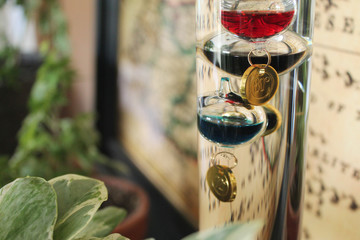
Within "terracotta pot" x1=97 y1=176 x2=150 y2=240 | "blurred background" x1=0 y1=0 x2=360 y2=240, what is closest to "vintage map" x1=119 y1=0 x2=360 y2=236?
"blurred background" x1=0 y1=0 x2=360 y2=240

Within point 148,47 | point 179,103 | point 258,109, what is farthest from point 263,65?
point 148,47

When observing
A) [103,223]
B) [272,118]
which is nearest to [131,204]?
[103,223]

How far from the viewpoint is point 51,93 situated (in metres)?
1.16

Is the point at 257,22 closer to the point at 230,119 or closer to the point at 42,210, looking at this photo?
the point at 230,119

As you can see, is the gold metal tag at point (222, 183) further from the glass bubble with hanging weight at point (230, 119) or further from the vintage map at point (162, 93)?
the vintage map at point (162, 93)

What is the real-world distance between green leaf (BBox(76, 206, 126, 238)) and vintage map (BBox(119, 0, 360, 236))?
280 mm

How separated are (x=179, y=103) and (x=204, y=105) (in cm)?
66

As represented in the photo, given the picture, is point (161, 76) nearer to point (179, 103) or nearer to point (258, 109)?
point (179, 103)

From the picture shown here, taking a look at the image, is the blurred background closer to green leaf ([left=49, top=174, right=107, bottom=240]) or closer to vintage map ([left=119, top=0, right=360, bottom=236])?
vintage map ([left=119, top=0, right=360, bottom=236])

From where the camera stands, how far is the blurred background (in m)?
0.59

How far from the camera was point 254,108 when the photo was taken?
1.27 feet

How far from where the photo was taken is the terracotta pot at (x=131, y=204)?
911 mm

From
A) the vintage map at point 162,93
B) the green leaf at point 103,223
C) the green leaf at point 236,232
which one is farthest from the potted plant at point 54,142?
the green leaf at point 236,232

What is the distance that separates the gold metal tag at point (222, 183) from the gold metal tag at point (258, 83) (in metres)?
0.08
